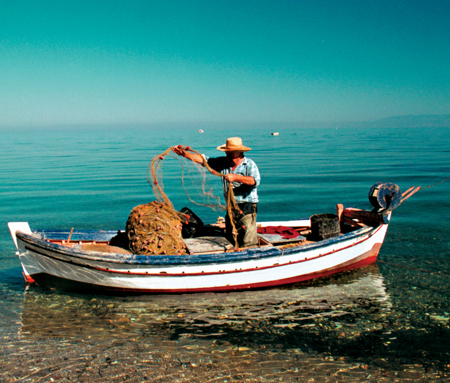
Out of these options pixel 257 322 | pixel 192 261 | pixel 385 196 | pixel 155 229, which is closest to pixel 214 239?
pixel 192 261

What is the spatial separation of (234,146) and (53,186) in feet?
54.3

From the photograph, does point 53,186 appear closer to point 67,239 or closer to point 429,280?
point 67,239

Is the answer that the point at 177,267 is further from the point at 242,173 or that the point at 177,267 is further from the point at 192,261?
the point at 242,173

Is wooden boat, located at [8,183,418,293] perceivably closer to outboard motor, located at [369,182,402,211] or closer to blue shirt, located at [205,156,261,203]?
outboard motor, located at [369,182,402,211]

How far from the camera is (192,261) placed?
6613 mm

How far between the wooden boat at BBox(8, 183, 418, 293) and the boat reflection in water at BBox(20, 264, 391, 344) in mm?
278

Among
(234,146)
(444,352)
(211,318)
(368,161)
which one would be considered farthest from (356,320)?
(368,161)

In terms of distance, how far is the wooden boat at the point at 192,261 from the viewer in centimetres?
667

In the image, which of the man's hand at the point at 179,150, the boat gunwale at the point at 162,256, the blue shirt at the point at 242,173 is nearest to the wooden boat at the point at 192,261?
the boat gunwale at the point at 162,256

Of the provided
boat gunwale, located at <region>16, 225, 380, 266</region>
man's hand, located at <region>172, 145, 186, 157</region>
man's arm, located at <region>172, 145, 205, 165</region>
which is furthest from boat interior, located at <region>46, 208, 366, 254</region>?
man's hand, located at <region>172, 145, 186, 157</region>

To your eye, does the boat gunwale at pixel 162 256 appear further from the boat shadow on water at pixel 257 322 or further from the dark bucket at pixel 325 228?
the dark bucket at pixel 325 228

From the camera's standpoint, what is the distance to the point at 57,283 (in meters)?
7.42

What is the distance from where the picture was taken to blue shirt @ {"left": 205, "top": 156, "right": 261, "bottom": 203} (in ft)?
22.8

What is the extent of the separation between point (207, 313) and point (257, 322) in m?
0.93
